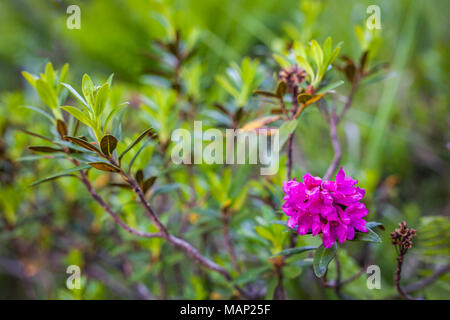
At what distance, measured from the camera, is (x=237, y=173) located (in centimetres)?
88

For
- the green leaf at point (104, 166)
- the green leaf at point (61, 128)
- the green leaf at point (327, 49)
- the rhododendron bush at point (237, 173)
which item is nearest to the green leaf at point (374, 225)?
the rhododendron bush at point (237, 173)

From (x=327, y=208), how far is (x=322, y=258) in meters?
0.08

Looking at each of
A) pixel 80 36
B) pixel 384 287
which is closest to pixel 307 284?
pixel 384 287

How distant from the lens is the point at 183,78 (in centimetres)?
113

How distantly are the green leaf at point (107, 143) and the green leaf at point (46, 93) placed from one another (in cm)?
20

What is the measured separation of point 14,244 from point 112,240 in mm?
374

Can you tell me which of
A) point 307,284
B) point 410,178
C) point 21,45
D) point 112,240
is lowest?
point 307,284

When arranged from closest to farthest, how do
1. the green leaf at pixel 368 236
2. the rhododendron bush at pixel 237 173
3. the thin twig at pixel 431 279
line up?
the green leaf at pixel 368 236 < the rhododendron bush at pixel 237 173 < the thin twig at pixel 431 279

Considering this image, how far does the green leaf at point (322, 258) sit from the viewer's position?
51 centimetres

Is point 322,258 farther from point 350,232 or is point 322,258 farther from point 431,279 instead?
point 431,279

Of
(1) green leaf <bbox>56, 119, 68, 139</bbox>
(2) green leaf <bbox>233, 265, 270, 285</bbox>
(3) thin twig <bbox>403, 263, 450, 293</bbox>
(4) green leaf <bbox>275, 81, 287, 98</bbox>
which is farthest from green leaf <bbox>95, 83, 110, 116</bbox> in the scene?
(3) thin twig <bbox>403, 263, 450, 293</bbox>

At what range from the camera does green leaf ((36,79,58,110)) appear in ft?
2.13

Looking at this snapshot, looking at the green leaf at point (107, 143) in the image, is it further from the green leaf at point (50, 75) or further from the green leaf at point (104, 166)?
the green leaf at point (50, 75)
